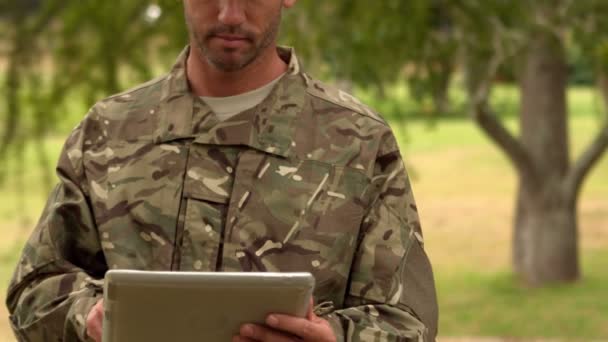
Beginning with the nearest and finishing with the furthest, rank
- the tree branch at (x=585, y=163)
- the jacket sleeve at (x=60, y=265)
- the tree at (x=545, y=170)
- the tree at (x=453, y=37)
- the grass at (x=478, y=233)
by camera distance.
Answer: the jacket sleeve at (x=60, y=265) → the tree at (x=453, y=37) → the tree branch at (x=585, y=163) → the tree at (x=545, y=170) → the grass at (x=478, y=233)

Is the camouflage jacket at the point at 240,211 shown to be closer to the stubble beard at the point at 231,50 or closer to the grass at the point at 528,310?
the stubble beard at the point at 231,50

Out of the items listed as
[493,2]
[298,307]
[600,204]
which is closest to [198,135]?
[298,307]

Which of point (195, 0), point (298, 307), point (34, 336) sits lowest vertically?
point (34, 336)

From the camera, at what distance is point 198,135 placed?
1.90 meters

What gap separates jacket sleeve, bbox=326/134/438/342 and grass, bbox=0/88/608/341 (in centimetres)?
435

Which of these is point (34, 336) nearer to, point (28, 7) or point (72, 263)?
point (72, 263)

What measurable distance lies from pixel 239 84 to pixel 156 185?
185 mm

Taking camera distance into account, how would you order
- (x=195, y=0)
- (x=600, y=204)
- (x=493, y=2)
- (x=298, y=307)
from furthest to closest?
(x=600, y=204) < (x=493, y=2) < (x=195, y=0) < (x=298, y=307)

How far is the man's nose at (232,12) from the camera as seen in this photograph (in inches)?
70.5

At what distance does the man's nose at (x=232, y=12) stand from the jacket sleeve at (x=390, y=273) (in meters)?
0.28

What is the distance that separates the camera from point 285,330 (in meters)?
1.63

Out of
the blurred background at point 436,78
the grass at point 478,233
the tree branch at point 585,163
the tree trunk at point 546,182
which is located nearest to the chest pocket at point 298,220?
the blurred background at point 436,78

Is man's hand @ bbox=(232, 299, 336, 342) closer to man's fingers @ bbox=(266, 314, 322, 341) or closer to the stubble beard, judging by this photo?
man's fingers @ bbox=(266, 314, 322, 341)

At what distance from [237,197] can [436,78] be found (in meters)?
5.60
